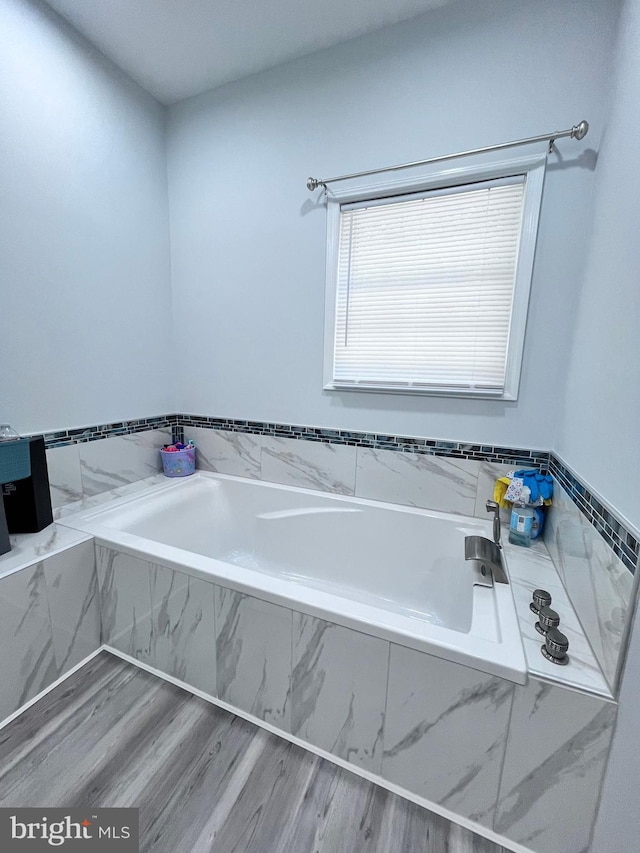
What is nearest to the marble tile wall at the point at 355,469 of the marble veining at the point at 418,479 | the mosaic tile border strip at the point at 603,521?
the marble veining at the point at 418,479

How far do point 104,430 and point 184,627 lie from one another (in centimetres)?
114

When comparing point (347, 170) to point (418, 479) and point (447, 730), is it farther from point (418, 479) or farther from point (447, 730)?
point (447, 730)

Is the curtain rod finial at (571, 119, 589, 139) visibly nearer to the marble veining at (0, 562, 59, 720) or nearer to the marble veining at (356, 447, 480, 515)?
the marble veining at (356, 447, 480, 515)

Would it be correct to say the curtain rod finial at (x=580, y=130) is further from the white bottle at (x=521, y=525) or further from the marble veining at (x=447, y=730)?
the marble veining at (x=447, y=730)

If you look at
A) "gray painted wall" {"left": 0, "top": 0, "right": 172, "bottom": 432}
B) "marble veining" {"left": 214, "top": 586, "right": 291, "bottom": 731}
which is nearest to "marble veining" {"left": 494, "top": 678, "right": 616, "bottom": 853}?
"marble veining" {"left": 214, "top": 586, "right": 291, "bottom": 731}

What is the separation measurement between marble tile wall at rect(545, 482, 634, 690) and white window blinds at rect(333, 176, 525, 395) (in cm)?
64

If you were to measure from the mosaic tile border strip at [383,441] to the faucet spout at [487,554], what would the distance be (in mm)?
396

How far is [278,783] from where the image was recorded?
99 cm

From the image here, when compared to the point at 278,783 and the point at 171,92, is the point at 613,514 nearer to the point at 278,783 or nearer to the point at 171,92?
the point at 278,783

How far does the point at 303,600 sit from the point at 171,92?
8.74ft

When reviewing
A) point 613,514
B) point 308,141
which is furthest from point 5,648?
point 308,141

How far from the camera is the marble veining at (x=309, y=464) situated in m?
1.83

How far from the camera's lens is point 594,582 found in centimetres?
93

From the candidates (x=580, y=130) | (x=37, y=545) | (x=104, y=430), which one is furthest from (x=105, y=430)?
(x=580, y=130)
